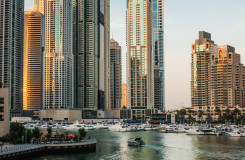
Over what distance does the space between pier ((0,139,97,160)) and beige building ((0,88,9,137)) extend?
1451cm

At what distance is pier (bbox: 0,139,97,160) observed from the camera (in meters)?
100

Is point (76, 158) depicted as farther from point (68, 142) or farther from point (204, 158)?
point (204, 158)

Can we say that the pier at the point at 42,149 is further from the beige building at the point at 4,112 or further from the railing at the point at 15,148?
the beige building at the point at 4,112

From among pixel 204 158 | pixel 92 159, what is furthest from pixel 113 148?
pixel 204 158

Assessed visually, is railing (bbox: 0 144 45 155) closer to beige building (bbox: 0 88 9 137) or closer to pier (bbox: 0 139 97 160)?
pier (bbox: 0 139 97 160)

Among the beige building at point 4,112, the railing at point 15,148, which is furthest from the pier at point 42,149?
the beige building at point 4,112

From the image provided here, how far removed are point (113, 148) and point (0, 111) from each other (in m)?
42.7

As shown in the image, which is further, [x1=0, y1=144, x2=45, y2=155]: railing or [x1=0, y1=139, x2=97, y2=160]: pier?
[x1=0, y1=139, x2=97, y2=160]: pier

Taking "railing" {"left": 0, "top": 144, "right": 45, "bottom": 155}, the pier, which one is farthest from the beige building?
"railing" {"left": 0, "top": 144, "right": 45, "bottom": 155}

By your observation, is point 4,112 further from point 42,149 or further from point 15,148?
point 15,148

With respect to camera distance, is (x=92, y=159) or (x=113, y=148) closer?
(x=92, y=159)

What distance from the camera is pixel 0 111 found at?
123688 millimetres

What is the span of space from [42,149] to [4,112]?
804 inches

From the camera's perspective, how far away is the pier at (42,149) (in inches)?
3939
